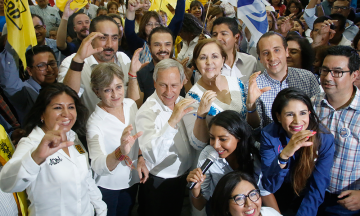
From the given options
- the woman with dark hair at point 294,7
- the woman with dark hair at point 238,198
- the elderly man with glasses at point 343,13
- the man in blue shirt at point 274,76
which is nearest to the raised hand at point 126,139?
the woman with dark hair at point 238,198

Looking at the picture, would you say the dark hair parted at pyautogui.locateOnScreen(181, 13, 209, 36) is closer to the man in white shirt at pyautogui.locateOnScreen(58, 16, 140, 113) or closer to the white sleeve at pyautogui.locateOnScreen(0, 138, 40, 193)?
the man in white shirt at pyautogui.locateOnScreen(58, 16, 140, 113)

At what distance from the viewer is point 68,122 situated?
2092 millimetres

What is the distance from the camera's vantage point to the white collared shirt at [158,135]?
2.25 m

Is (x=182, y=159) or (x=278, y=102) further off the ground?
(x=278, y=102)

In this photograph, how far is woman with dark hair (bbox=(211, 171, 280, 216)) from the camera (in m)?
1.98

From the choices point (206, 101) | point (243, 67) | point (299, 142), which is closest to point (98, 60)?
point (206, 101)

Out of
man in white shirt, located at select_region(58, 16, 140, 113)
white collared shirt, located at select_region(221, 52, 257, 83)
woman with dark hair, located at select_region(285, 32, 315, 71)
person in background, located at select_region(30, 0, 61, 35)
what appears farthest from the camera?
person in background, located at select_region(30, 0, 61, 35)

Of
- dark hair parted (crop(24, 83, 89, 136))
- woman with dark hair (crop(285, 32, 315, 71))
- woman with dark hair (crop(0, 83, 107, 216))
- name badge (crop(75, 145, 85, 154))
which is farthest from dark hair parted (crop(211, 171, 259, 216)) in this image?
woman with dark hair (crop(285, 32, 315, 71))

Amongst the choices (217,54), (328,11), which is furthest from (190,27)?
(328,11)

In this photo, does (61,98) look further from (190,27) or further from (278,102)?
(190,27)

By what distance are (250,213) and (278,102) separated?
868 mm

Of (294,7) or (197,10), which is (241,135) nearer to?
(197,10)

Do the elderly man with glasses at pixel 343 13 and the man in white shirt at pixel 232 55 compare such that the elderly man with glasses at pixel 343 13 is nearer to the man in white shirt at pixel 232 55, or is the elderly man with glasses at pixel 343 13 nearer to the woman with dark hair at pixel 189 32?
the man in white shirt at pixel 232 55

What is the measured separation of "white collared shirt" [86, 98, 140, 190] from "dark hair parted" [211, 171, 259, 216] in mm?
Answer: 826
